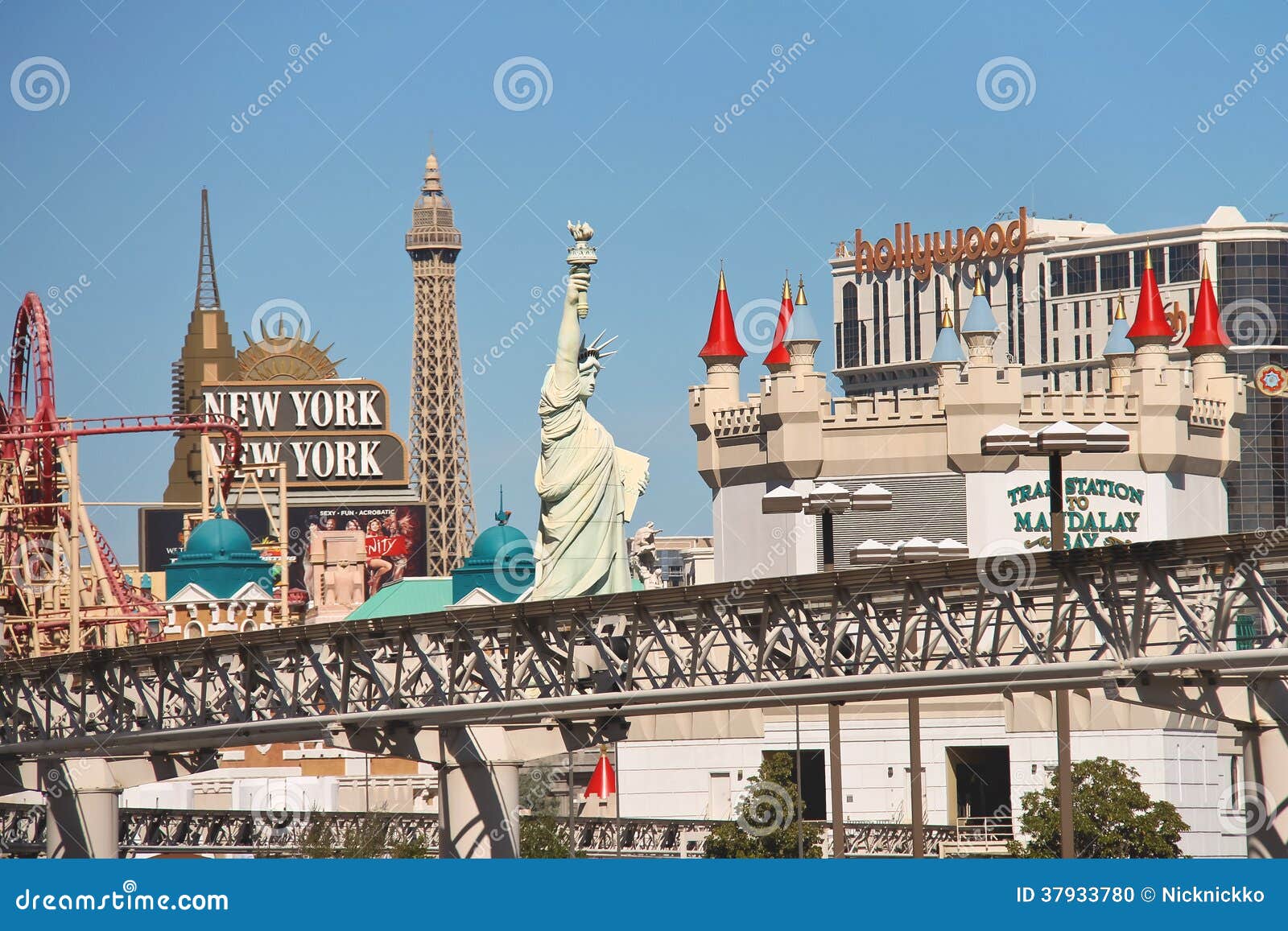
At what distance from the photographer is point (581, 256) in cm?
7556

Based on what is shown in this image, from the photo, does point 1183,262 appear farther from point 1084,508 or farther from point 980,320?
point 1084,508

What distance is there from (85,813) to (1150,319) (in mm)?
50421

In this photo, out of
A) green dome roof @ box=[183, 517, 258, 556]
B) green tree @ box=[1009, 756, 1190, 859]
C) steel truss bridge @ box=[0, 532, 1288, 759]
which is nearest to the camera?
steel truss bridge @ box=[0, 532, 1288, 759]

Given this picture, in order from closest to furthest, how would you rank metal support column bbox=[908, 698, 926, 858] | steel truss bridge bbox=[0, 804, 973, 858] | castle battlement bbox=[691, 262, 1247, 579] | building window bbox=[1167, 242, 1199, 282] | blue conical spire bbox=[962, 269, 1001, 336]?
metal support column bbox=[908, 698, 926, 858] < steel truss bridge bbox=[0, 804, 973, 858] < castle battlement bbox=[691, 262, 1247, 579] < blue conical spire bbox=[962, 269, 1001, 336] < building window bbox=[1167, 242, 1199, 282]

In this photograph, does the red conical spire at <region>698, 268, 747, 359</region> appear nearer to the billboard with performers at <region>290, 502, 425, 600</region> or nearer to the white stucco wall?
the white stucco wall

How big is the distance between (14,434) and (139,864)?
52.1 meters

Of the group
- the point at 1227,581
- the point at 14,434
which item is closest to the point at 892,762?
the point at 14,434

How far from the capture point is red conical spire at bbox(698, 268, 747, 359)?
9819 centimetres

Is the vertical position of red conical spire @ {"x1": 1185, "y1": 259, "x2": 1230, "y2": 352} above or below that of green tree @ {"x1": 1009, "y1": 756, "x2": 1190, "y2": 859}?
above

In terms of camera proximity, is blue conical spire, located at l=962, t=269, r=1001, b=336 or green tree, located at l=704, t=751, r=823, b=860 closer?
green tree, located at l=704, t=751, r=823, b=860

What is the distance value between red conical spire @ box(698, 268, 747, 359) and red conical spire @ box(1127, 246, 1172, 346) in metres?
16.6

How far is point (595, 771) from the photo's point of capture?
318 ft

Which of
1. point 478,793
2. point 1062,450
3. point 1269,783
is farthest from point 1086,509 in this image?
point 1062,450

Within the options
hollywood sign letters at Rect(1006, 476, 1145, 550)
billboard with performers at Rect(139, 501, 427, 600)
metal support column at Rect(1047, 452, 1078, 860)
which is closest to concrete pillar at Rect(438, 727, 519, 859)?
metal support column at Rect(1047, 452, 1078, 860)
